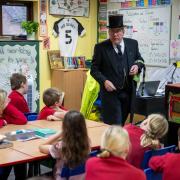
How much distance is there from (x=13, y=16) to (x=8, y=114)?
122 inches

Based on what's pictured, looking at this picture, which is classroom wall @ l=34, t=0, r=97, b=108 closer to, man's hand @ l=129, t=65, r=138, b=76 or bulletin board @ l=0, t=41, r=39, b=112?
bulletin board @ l=0, t=41, r=39, b=112

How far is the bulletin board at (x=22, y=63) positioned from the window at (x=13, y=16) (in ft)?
1.85

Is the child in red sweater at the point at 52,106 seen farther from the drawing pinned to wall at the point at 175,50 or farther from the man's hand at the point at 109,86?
the drawing pinned to wall at the point at 175,50

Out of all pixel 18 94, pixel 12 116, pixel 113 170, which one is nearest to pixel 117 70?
pixel 18 94

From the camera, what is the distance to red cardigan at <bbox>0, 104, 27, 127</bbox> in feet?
12.0

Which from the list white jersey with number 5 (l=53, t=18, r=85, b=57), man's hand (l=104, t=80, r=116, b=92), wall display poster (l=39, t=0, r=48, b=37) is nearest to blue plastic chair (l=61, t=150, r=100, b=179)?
man's hand (l=104, t=80, r=116, b=92)

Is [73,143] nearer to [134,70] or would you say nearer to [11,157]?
[11,157]

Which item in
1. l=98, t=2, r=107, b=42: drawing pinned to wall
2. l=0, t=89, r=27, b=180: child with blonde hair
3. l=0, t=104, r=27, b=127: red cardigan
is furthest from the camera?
l=98, t=2, r=107, b=42: drawing pinned to wall

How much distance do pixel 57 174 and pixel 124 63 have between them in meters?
1.78

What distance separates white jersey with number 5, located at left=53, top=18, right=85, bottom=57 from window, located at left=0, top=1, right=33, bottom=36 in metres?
0.51

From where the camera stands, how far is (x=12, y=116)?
12.0 feet

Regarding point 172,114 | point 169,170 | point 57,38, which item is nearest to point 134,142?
point 169,170

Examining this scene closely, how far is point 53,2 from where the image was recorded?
6.67 metres

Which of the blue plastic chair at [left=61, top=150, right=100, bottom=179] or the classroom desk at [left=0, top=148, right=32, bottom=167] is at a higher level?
the classroom desk at [left=0, top=148, right=32, bottom=167]
